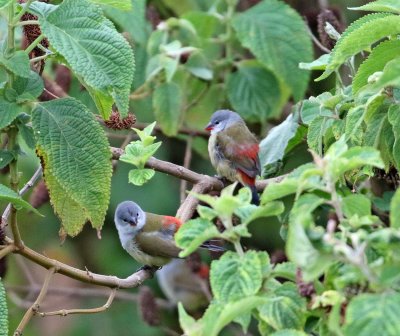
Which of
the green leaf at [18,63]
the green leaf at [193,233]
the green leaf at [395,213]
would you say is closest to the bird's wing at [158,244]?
the green leaf at [18,63]

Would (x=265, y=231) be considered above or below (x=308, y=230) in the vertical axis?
below

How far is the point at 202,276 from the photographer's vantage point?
480 centimetres

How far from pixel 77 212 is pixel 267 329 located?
100cm

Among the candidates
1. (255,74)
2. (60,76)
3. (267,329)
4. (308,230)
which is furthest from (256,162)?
(308,230)

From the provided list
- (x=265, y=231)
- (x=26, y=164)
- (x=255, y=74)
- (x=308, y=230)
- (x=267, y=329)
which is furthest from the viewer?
(x=265, y=231)

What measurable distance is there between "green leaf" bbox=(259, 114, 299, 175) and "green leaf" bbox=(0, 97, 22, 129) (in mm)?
1022

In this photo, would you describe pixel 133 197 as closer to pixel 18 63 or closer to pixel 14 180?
pixel 14 180

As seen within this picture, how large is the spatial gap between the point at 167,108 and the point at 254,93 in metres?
0.46

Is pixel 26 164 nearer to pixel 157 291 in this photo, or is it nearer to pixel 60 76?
pixel 60 76

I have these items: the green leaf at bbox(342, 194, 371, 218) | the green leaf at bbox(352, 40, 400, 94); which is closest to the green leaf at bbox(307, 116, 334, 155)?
the green leaf at bbox(352, 40, 400, 94)

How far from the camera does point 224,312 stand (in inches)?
60.7

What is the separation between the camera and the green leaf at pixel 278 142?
3086mm

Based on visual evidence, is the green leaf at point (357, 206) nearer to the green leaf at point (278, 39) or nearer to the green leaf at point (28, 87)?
the green leaf at point (28, 87)

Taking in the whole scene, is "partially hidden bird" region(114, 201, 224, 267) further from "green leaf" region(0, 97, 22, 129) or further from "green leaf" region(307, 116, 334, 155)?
"green leaf" region(0, 97, 22, 129)
